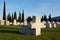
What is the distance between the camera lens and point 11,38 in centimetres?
1185

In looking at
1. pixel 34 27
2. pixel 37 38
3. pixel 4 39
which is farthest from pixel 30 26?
pixel 4 39

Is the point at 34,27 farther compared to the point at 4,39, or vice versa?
the point at 34,27

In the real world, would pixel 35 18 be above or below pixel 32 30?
above

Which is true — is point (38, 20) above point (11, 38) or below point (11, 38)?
above

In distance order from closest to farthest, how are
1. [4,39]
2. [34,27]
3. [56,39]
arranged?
1. [4,39]
2. [56,39]
3. [34,27]

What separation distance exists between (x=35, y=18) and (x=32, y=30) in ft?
3.36

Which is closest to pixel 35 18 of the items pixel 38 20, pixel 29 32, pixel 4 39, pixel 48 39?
pixel 38 20

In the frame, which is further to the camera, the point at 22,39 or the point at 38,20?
the point at 38,20

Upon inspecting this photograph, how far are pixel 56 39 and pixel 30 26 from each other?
248 cm

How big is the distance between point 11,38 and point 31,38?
130 cm

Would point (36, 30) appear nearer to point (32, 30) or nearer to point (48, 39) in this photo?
point (32, 30)

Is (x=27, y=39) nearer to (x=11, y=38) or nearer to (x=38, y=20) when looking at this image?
(x=11, y=38)

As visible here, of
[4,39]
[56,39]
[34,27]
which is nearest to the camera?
[4,39]

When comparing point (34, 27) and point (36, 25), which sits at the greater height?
point (36, 25)
